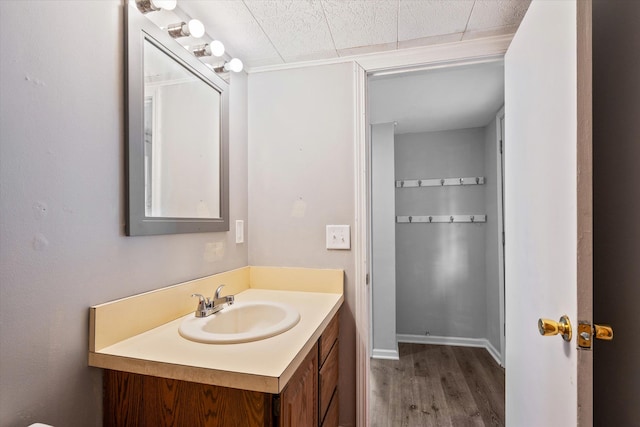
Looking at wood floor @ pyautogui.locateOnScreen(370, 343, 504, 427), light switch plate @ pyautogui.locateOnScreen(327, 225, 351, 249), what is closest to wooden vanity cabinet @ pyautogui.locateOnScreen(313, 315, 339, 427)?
light switch plate @ pyautogui.locateOnScreen(327, 225, 351, 249)

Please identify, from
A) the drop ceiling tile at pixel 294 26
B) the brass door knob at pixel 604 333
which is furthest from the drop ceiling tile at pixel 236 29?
the brass door knob at pixel 604 333

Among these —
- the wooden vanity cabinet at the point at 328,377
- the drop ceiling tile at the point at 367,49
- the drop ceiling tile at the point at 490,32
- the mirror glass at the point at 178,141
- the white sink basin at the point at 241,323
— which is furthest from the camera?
the drop ceiling tile at the point at 367,49

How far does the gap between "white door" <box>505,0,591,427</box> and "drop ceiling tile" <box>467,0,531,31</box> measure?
124 mm

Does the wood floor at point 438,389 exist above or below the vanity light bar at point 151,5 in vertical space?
below

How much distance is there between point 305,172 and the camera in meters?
1.70

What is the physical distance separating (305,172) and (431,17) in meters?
0.90

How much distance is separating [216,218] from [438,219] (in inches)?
94.3

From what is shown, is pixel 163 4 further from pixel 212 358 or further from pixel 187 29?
pixel 212 358

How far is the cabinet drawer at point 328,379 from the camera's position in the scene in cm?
122

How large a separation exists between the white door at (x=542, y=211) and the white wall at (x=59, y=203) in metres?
1.29

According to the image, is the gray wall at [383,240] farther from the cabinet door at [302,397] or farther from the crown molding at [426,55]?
the cabinet door at [302,397]

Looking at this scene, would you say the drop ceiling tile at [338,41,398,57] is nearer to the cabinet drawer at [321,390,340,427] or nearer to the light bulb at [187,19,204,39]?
the light bulb at [187,19,204,39]

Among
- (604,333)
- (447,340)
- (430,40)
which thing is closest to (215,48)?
(430,40)

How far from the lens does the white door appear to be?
0.82 metres
